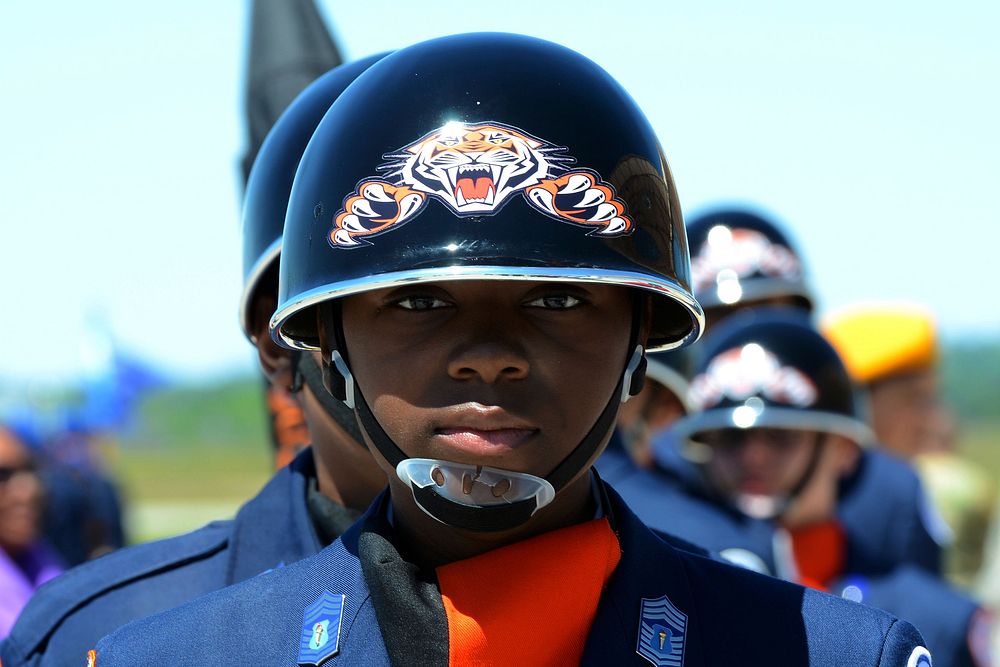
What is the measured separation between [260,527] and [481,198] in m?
1.15

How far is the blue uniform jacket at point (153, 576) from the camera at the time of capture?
3.17 metres

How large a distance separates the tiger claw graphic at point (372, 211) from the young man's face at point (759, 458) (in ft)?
10.4

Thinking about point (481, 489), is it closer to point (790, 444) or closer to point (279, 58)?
point (279, 58)

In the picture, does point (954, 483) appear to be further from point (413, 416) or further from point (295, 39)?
point (413, 416)

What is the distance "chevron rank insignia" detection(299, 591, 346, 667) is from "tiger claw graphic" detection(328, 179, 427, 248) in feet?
1.93

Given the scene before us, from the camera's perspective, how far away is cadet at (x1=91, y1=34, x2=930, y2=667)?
2.41 metres

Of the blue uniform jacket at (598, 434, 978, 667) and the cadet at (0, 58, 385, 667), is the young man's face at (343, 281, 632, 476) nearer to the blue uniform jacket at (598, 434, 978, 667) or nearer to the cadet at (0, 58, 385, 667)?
the cadet at (0, 58, 385, 667)

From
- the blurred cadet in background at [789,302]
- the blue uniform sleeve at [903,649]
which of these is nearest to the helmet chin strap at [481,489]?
the blue uniform sleeve at [903,649]

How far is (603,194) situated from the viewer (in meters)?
2.55

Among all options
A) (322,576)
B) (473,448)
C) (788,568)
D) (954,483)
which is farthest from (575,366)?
(954,483)

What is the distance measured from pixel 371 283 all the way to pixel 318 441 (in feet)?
3.25

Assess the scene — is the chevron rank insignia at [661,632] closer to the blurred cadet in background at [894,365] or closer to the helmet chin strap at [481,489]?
the helmet chin strap at [481,489]

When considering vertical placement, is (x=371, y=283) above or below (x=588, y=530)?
above

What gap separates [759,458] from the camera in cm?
560
